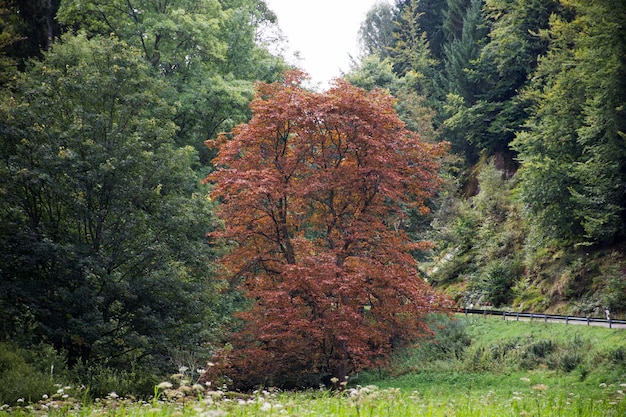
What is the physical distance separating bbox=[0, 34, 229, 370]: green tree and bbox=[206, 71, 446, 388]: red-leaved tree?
56.7 inches

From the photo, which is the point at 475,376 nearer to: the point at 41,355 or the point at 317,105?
the point at 317,105

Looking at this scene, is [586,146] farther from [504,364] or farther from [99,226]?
[99,226]

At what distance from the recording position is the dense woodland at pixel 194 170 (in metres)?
14.0

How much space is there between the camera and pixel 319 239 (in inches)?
721

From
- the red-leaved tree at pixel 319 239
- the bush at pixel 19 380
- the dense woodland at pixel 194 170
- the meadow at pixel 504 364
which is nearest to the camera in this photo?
the bush at pixel 19 380

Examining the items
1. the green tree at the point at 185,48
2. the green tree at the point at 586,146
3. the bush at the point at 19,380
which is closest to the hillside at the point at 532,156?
the green tree at the point at 586,146

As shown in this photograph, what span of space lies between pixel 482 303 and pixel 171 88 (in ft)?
64.0

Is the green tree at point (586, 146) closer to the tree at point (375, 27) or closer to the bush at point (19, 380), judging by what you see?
the bush at point (19, 380)

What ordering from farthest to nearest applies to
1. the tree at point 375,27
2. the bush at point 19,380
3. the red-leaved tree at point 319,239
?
the tree at point 375,27 → the red-leaved tree at point 319,239 → the bush at point 19,380

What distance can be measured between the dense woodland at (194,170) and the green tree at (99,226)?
0.19 ft

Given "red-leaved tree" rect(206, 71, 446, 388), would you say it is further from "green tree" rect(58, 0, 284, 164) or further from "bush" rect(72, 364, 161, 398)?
"green tree" rect(58, 0, 284, 164)

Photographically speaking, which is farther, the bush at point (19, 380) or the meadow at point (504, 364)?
the meadow at point (504, 364)

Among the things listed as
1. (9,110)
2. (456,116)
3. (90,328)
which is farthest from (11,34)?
(456,116)

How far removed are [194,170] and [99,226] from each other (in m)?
10.2
